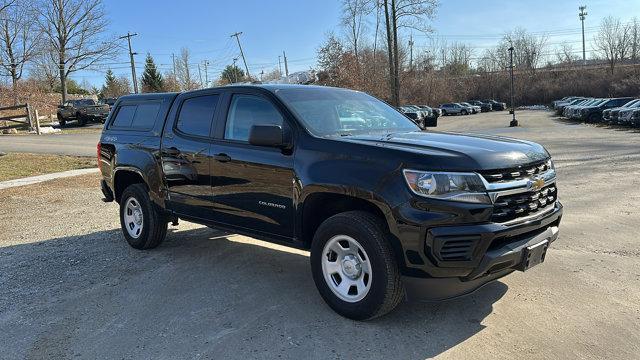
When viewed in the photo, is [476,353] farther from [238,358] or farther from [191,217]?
[191,217]

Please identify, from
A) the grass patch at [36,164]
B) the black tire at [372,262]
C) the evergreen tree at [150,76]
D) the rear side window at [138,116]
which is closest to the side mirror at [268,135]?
the black tire at [372,262]

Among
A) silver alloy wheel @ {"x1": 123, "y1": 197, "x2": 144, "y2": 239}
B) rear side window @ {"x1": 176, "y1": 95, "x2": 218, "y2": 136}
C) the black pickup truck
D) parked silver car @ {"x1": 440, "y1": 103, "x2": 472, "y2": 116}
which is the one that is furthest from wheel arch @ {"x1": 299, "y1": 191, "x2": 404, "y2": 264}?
parked silver car @ {"x1": 440, "y1": 103, "x2": 472, "y2": 116}

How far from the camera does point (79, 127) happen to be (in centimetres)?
3409

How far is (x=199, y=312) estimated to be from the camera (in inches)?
174

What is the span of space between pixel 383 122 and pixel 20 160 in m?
14.7

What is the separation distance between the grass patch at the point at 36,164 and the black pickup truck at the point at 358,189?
33.0ft

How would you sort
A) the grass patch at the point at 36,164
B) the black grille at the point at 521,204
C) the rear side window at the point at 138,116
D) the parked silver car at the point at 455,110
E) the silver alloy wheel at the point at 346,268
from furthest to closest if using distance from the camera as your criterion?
1. the parked silver car at the point at 455,110
2. the grass patch at the point at 36,164
3. the rear side window at the point at 138,116
4. the silver alloy wheel at the point at 346,268
5. the black grille at the point at 521,204

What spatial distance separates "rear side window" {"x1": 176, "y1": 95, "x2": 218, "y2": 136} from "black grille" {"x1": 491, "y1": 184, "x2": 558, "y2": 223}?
9.71ft

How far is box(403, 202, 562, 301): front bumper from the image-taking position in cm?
350

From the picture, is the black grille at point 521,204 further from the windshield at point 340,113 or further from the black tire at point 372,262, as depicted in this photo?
the windshield at point 340,113

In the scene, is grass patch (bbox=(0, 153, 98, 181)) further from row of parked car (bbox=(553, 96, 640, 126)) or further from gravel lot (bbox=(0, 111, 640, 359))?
row of parked car (bbox=(553, 96, 640, 126))

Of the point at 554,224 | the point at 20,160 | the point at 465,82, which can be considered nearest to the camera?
the point at 554,224

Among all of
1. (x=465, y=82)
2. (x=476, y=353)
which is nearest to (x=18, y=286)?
(x=476, y=353)

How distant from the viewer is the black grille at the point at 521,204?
3.62 m
